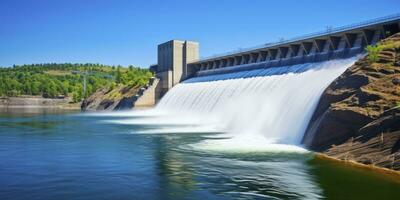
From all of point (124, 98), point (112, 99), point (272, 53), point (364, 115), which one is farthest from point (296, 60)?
point (112, 99)

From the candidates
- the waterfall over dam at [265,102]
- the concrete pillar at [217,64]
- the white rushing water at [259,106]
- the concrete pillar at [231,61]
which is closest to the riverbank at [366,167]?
the white rushing water at [259,106]

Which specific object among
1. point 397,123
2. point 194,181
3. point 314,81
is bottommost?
point 194,181

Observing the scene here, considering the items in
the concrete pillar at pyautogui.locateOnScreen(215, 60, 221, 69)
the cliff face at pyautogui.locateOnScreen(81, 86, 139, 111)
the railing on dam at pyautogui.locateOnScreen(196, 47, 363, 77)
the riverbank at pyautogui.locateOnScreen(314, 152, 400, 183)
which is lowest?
the riverbank at pyautogui.locateOnScreen(314, 152, 400, 183)

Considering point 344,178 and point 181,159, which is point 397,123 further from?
point 181,159

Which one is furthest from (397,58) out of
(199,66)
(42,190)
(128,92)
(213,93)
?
(128,92)

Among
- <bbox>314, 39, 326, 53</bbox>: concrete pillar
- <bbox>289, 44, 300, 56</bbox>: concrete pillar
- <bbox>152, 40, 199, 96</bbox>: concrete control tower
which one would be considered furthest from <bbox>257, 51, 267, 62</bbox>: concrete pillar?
<bbox>152, 40, 199, 96</bbox>: concrete control tower

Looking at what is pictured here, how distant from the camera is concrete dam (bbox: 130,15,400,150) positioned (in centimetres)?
2892

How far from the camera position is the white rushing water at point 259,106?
88.5 feet

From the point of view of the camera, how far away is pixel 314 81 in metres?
31.4

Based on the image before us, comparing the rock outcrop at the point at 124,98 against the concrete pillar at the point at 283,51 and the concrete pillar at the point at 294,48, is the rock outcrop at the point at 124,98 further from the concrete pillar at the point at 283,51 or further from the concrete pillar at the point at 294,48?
the concrete pillar at the point at 294,48

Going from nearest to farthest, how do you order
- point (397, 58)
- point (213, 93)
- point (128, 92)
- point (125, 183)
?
point (125, 183)
point (397, 58)
point (213, 93)
point (128, 92)

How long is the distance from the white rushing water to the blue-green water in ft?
13.1

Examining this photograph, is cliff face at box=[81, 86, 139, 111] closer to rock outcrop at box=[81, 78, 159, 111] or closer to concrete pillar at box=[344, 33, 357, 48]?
rock outcrop at box=[81, 78, 159, 111]

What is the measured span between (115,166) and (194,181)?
4592 mm
